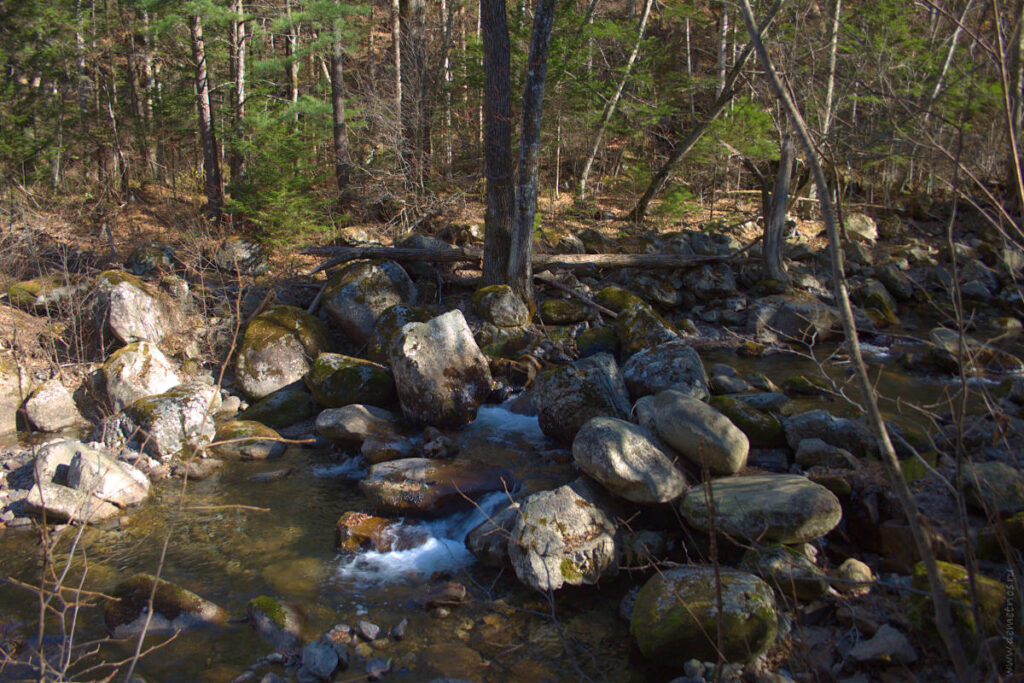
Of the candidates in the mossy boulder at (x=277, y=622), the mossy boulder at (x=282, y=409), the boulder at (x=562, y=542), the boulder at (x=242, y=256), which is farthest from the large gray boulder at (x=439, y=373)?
the boulder at (x=242, y=256)

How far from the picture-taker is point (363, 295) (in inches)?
378

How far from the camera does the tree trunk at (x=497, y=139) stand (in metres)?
9.20

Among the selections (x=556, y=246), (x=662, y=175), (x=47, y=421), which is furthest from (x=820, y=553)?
(x=662, y=175)

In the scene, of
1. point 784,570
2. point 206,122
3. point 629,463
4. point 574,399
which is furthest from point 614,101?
point 784,570

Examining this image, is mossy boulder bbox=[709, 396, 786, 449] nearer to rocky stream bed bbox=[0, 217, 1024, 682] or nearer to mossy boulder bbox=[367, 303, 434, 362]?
rocky stream bed bbox=[0, 217, 1024, 682]

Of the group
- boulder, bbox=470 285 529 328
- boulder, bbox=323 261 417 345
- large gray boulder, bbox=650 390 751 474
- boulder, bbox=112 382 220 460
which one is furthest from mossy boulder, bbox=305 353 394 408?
large gray boulder, bbox=650 390 751 474

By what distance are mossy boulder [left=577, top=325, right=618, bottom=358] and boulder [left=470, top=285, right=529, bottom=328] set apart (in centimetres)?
92

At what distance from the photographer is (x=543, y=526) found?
467 centimetres

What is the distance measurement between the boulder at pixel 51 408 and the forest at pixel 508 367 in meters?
0.06

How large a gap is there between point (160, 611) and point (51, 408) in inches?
189

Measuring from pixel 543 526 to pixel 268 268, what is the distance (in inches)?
350

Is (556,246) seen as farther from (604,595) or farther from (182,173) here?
(182,173)

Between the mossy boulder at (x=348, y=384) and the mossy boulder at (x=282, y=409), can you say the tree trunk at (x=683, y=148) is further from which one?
the mossy boulder at (x=282, y=409)

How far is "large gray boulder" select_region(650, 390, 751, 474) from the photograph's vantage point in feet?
16.8
